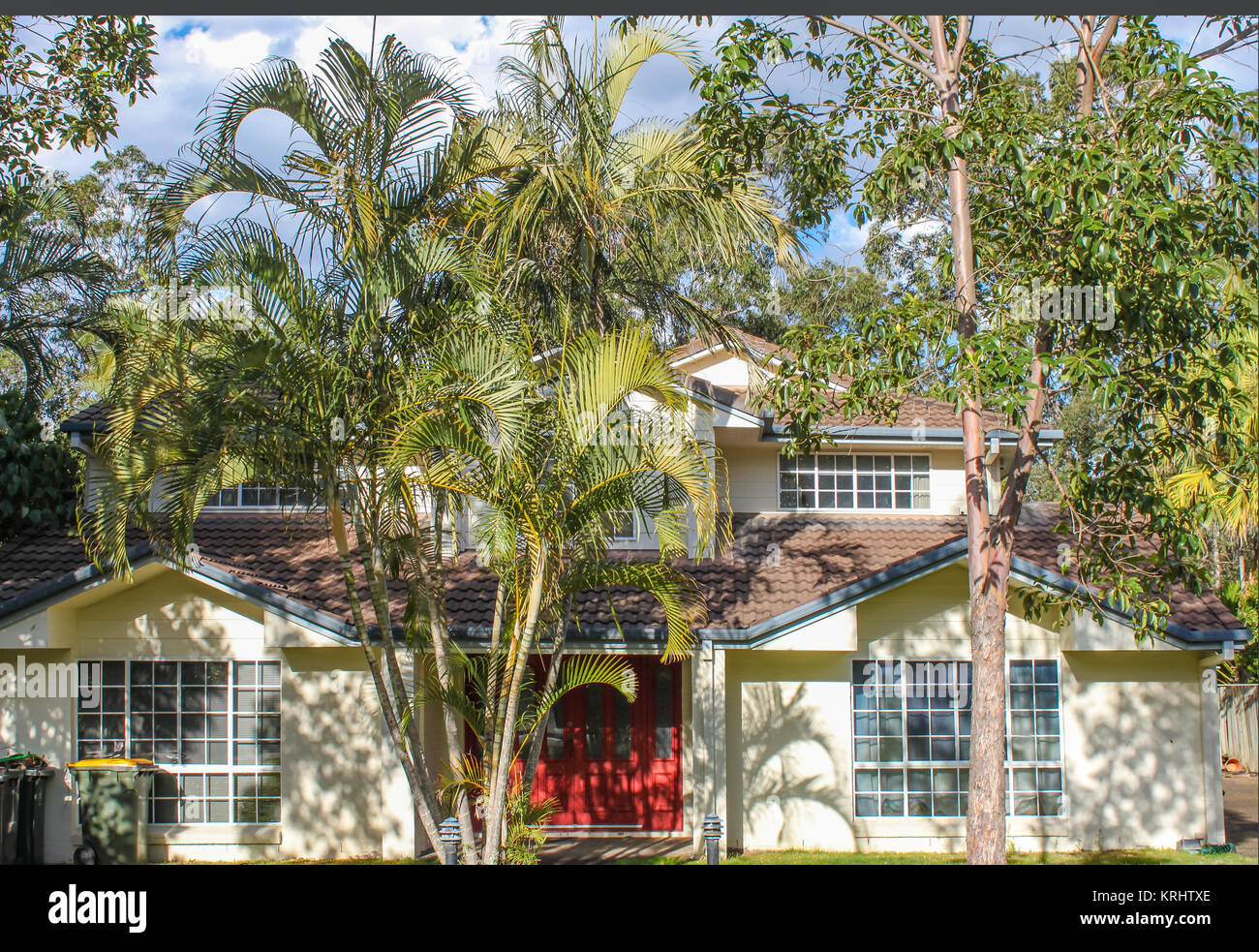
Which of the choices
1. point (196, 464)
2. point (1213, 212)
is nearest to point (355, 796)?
point (196, 464)

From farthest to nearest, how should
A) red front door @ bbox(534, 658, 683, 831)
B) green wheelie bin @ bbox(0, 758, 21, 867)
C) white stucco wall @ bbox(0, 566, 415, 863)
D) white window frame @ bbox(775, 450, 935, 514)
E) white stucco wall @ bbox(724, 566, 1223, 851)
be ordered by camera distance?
1. white window frame @ bbox(775, 450, 935, 514)
2. red front door @ bbox(534, 658, 683, 831)
3. white stucco wall @ bbox(724, 566, 1223, 851)
4. white stucco wall @ bbox(0, 566, 415, 863)
5. green wheelie bin @ bbox(0, 758, 21, 867)

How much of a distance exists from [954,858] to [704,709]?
3281 millimetres

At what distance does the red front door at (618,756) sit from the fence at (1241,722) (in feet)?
42.7

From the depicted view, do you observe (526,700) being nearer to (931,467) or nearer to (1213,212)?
(931,467)

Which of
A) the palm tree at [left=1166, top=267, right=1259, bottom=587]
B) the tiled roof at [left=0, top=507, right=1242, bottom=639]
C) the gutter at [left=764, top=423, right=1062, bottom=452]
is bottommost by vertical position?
the tiled roof at [left=0, top=507, right=1242, bottom=639]

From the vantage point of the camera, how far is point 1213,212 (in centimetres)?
915

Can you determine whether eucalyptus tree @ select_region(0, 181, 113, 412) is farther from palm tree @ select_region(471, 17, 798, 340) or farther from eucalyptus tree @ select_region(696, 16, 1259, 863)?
eucalyptus tree @ select_region(696, 16, 1259, 863)

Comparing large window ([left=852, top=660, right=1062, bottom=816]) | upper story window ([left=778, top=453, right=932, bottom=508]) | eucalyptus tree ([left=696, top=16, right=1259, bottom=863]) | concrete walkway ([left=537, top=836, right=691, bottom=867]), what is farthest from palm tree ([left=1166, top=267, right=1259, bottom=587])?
concrete walkway ([left=537, top=836, right=691, bottom=867])

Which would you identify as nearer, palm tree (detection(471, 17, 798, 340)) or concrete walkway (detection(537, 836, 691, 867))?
palm tree (detection(471, 17, 798, 340))

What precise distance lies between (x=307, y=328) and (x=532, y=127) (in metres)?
3.22

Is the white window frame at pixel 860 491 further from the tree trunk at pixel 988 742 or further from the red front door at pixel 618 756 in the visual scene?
the tree trunk at pixel 988 742

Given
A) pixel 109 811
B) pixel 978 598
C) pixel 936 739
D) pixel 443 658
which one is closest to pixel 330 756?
pixel 109 811

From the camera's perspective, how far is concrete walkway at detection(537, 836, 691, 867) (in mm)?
12203

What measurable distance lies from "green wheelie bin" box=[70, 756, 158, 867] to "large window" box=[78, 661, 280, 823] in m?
0.86
